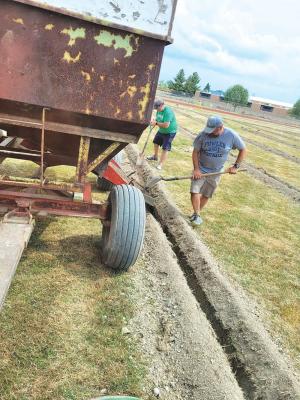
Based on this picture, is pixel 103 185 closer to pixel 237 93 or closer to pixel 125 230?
pixel 125 230

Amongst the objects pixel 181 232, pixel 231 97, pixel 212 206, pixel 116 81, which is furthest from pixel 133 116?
pixel 231 97

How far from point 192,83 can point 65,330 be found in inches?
3641

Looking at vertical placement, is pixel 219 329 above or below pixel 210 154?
below

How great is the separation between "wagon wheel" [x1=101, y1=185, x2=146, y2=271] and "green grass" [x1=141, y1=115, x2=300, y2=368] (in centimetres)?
156

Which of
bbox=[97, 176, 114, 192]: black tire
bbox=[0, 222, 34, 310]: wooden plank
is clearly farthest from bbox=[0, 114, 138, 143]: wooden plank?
bbox=[97, 176, 114, 192]: black tire

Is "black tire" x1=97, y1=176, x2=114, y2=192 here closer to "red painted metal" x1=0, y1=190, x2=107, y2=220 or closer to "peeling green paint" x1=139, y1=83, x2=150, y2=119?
"red painted metal" x1=0, y1=190, x2=107, y2=220

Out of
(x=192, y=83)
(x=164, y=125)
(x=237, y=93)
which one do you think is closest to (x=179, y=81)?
(x=192, y=83)

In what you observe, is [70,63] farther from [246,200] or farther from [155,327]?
[246,200]

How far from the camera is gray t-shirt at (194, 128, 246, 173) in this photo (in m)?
6.26

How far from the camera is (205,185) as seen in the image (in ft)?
22.5

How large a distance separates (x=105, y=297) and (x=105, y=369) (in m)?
0.96

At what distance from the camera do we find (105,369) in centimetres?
318

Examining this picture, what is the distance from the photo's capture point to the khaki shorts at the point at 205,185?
21.8ft

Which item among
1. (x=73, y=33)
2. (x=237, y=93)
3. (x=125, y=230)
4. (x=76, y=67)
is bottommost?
(x=237, y=93)
